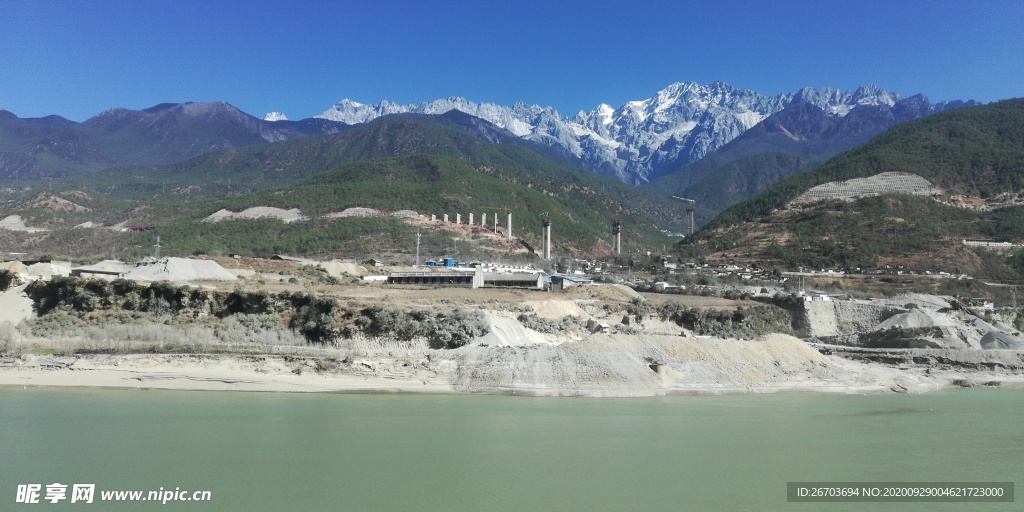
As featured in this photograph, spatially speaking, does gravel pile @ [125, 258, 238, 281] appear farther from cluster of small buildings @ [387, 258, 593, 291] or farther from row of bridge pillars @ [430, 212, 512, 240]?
row of bridge pillars @ [430, 212, 512, 240]

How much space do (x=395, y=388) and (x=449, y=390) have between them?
2021 millimetres

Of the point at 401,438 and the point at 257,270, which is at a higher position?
the point at 257,270

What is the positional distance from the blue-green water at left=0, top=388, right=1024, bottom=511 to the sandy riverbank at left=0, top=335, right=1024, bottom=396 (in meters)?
0.94

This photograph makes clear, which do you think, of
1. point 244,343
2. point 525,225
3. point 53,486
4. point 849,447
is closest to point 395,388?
point 244,343

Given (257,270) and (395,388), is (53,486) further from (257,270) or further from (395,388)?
(257,270)

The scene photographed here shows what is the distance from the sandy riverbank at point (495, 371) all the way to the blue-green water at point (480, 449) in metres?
0.94

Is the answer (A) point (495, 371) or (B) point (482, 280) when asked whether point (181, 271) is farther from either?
(A) point (495, 371)

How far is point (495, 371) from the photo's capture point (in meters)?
29.2

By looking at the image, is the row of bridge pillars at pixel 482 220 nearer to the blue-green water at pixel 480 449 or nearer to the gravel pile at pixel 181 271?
the gravel pile at pixel 181 271

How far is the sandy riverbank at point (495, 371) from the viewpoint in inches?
1131

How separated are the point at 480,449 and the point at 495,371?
8664 mm

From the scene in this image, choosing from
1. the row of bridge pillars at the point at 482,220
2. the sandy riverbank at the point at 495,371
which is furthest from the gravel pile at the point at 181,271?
the row of bridge pillars at the point at 482,220

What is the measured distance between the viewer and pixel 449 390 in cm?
2838

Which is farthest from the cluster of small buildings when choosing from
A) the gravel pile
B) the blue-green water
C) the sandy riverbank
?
the blue-green water
